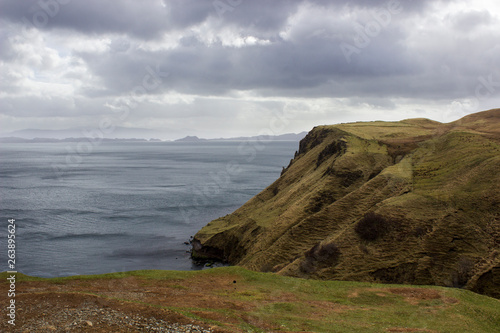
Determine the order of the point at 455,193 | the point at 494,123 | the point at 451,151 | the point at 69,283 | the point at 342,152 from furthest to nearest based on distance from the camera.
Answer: the point at 494,123 → the point at 342,152 → the point at 451,151 → the point at 455,193 → the point at 69,283

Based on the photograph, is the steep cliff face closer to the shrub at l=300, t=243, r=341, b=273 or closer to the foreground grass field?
the shrub at l=300, t=243, r=341, b=273

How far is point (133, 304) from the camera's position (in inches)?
925

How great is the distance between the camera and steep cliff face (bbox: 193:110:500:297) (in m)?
39.6

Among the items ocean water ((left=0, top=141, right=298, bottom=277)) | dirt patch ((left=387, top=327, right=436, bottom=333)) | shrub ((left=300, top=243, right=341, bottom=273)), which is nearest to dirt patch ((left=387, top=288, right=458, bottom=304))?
dirt patch ((left=387, top=327, right=436, bottom=333))

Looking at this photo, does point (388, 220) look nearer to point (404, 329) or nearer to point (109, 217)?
point (404, 329)

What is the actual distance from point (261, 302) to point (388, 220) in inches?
852

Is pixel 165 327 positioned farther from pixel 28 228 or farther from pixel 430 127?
pixel 430 127

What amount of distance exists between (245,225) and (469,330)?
1607 inches

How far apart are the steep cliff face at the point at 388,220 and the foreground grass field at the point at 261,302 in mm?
6298

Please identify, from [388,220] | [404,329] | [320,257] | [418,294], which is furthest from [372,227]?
[404,329]

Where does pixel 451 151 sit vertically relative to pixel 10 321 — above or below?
above

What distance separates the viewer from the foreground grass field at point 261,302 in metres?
23.5

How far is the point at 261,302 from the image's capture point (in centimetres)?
2952

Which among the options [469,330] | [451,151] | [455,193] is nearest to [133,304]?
[469,330]
